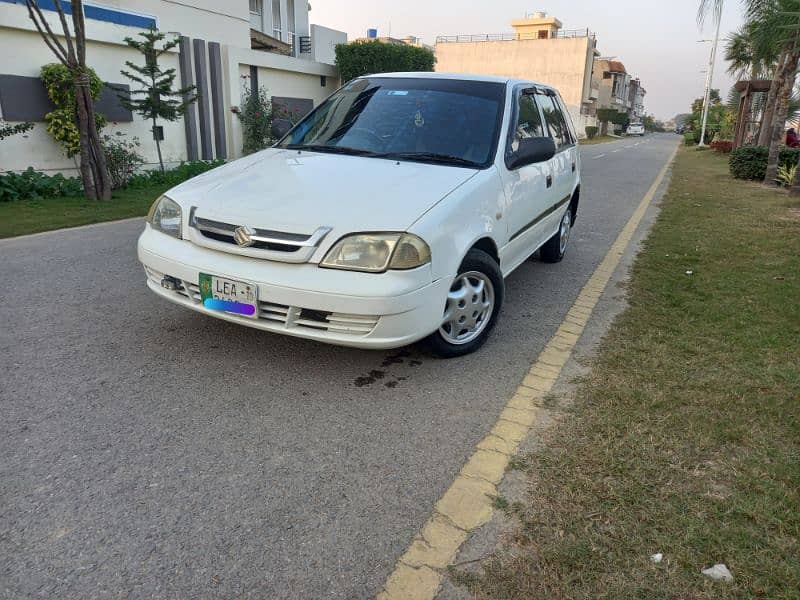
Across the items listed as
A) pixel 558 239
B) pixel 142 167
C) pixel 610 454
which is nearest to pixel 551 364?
pixel 610 454

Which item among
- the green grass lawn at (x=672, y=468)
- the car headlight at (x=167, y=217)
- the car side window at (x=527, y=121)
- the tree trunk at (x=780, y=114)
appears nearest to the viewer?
the green grass lawn at (x=672, y=468)

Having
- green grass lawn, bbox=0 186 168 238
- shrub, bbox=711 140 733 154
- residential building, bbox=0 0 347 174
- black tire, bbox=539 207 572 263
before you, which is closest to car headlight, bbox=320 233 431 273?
black tire, bbox=539 207 572 263

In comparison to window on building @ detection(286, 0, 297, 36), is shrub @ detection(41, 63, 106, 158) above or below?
below

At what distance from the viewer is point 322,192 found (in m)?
3.45

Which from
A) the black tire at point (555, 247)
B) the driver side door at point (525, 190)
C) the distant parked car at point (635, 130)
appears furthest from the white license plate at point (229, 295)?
the distant parked car at point (635, 130)

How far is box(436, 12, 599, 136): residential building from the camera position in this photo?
58.4 m

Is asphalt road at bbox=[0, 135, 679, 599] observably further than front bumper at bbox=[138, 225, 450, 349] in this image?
No

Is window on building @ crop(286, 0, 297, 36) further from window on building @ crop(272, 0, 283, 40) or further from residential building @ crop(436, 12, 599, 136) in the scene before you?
residential building @ crop(436, 12, 599, 136)

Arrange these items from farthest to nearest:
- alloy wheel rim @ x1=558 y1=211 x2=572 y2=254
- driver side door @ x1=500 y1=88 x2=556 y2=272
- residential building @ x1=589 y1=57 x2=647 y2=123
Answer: residential building @ x1=589 y1=57 x2=647 y2=123, alloy wheel rim @ x1=558 y1=211 x2=572 y2=254, driver side door @ x1=500 y1=88 x2=556 y2=272

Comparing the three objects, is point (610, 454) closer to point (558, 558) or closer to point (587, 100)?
point (558, 558)

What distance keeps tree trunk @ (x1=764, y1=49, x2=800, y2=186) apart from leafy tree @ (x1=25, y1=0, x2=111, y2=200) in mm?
14978

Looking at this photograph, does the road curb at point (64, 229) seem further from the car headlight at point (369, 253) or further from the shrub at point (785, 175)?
the shrub at point (785, 175)

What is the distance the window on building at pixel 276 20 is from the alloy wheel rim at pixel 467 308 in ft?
73.3

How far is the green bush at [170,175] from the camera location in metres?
11.5
